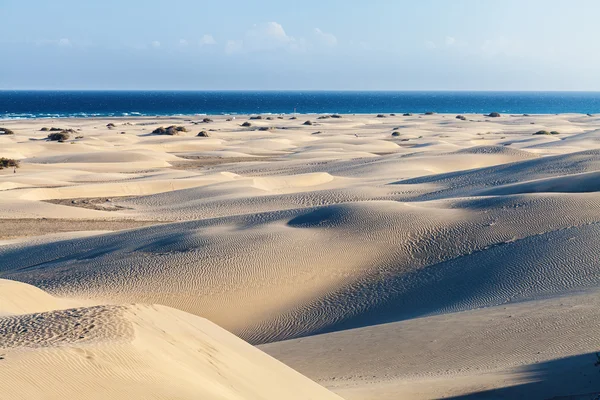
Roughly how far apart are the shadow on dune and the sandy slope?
1.63 m

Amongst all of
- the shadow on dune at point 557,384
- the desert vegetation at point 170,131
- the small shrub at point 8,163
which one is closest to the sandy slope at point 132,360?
the shadow on dune at point 557,384

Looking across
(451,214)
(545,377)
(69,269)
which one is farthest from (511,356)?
(69,269)

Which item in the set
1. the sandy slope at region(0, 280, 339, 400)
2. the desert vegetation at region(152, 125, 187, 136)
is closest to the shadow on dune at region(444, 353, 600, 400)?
the sandy slope at region(0, 280, 339, 400)

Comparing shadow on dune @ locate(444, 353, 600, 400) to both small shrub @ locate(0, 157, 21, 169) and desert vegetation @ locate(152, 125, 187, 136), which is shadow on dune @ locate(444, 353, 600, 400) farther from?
desert vegetation @ locate(152, 125, 187, 136)

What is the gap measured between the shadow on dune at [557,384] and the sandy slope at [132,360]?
1.63 m

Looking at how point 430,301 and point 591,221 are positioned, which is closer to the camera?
point 430,301

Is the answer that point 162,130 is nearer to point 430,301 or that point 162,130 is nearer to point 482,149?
point 482,149

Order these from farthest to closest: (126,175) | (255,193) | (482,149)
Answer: (482,149) → (126,175) → (255,193)

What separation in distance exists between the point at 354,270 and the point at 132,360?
25.3 feet

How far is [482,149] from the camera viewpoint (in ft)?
106

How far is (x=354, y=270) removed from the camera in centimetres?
1295

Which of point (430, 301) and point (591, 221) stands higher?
point (591, 221)

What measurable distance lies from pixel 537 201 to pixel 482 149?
707 inches

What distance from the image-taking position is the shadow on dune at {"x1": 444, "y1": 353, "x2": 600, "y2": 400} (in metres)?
6.75
